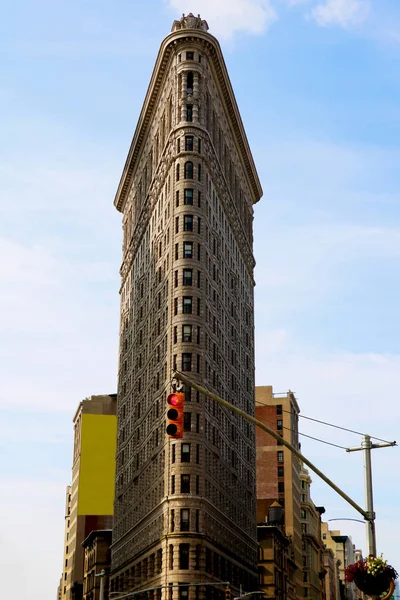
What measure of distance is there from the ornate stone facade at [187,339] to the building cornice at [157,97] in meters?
0.26

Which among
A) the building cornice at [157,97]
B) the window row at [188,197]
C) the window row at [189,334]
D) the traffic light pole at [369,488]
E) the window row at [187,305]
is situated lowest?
the traffic light pole at [369,488]

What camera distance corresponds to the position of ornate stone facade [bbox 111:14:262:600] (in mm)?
105494

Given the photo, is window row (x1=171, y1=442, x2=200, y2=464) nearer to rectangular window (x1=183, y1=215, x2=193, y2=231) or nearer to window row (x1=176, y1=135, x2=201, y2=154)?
rectangular window (x1=183, y1=215, x2=193, y2=231)

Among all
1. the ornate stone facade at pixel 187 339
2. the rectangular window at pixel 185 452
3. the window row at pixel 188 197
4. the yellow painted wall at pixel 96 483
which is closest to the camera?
the rectangular window at pixel 185 452

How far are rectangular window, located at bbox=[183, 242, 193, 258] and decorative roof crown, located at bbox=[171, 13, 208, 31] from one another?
106 feet

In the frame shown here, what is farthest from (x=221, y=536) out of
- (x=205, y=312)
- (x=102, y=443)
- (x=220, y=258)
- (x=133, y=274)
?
(x=102, y=443)

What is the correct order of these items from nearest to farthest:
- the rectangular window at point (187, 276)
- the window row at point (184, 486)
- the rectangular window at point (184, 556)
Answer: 1. the rectangular window at point (184, 556)
2. the window row at point (184, 486)
3. the rectangular window at point (187, 276)

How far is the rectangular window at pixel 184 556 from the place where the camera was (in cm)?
10219

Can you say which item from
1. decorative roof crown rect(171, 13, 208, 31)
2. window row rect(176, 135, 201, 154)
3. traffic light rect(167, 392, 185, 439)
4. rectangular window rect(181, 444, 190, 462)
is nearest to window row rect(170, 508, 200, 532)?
rectangular window rect(181, 444, 190, 462)

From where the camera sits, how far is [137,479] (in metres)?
128

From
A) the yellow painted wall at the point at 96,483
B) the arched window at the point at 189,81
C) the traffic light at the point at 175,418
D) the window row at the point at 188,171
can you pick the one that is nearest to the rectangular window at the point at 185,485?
the window row at the point at 188,171

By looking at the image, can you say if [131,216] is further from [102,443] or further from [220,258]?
[102,443]

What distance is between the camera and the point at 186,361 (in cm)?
10819

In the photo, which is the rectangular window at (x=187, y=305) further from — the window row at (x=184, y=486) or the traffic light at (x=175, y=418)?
the traffic light at (x=175, y=418)
